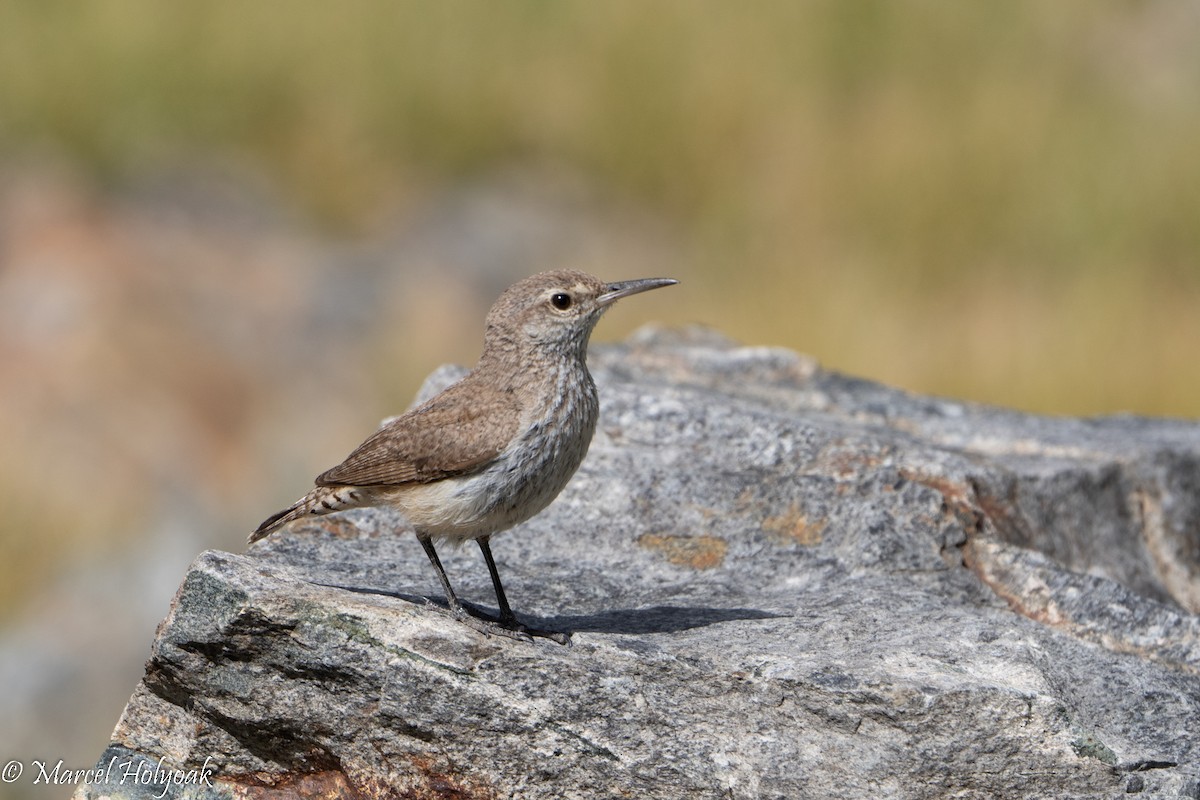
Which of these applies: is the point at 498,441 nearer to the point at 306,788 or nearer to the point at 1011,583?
the point at 306,788

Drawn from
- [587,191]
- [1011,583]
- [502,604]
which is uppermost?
[587,191]

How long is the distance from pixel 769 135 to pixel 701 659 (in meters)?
8.97

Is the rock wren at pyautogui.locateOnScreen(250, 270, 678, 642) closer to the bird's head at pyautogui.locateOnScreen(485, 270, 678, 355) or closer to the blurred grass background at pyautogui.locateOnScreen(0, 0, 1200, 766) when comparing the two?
the bird's head at pyautogui.locateOnScreen(485, 270, 678, 355)

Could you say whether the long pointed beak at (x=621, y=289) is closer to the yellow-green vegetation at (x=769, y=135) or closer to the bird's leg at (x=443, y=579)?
the bird's leg at (x=443, y=579)

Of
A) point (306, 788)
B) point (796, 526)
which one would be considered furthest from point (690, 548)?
point (306, 788)

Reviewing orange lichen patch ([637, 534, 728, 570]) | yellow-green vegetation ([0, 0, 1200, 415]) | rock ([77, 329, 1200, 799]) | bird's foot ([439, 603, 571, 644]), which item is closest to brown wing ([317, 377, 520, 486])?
rock ([77, 329, 1200, 799])

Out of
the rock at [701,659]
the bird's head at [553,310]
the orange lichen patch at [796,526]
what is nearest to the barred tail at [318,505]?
the rock at [701,659]

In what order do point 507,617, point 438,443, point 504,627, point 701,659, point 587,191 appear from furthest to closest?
point 587,191
point 438,443
point 507,617
point 504,627
point 701,659

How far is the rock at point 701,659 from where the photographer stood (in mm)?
3994

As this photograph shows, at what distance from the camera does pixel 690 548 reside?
5.27 metres

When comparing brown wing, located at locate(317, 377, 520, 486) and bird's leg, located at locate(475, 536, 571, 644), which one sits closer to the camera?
bird's leg, located at locate(475, 536, 571, 644)

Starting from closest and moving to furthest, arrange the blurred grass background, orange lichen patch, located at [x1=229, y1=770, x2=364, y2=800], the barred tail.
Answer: orange lichen patch, located at [x1=229, y1=770, x2=364, y2=800] < the barred tail < the blurred grass background

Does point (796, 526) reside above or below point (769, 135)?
below

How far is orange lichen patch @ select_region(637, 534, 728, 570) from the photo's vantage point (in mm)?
5195
